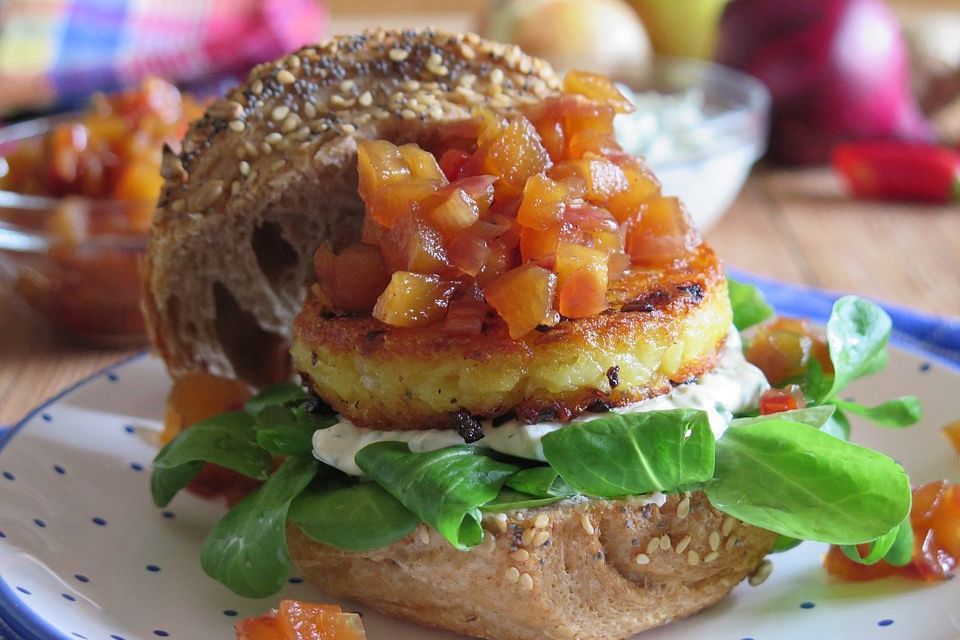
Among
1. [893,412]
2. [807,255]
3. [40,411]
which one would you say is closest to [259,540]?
[40,411]

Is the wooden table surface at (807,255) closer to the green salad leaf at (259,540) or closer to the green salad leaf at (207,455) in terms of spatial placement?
the green salad leaf at (207,455)

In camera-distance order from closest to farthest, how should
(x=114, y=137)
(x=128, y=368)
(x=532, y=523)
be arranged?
(x=532, y=523) < (x=128, y=368) < (x=114, y=137)

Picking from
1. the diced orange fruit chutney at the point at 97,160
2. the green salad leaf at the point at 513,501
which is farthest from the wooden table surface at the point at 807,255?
the green salad leaf at the point at 513,501

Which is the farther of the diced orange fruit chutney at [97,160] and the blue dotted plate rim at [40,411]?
the diced orange fruit chutney at [97,160]

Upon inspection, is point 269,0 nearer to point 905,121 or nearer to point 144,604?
point 905,121

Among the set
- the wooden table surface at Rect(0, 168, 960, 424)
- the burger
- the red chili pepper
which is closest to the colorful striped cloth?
the wooden table surface at Rect(0, 168, 960, 424)

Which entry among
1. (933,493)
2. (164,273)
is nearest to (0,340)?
(164,273)

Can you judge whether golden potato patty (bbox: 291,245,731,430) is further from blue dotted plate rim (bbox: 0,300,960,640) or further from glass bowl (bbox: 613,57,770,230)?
glass bowl (bbox: 613,57,770,230)
